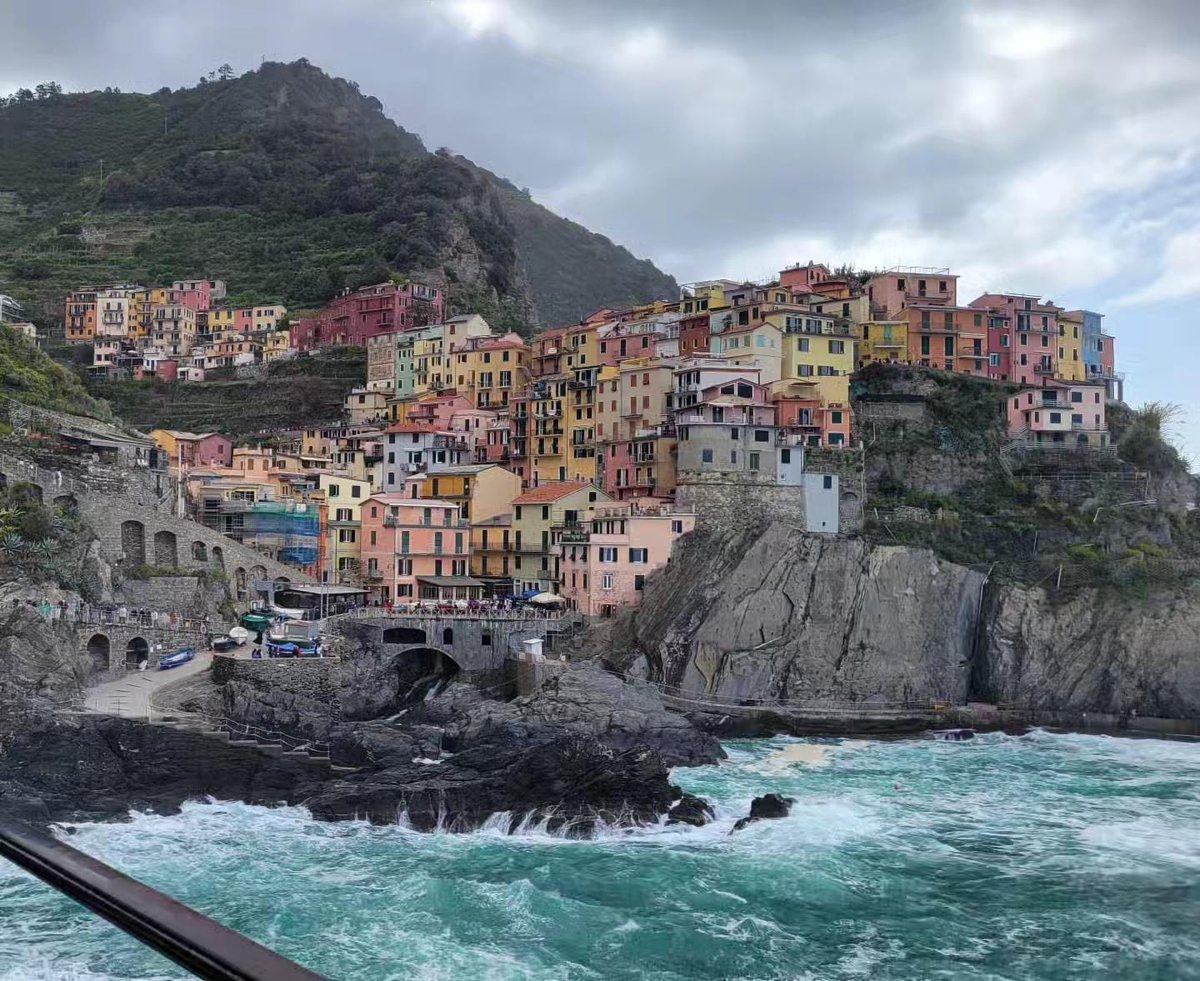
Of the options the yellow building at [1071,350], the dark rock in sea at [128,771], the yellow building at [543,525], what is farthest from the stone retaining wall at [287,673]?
the yellow building at [1071,350]

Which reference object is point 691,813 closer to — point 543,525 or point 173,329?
point 543,525

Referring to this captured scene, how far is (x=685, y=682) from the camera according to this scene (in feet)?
142

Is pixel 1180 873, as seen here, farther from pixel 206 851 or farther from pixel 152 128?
pixel 152 128

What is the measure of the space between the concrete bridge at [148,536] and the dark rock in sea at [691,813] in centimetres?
2482

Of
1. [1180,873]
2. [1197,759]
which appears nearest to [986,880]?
[1180,873]

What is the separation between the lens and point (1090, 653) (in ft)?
145

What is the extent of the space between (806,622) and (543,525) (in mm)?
14059

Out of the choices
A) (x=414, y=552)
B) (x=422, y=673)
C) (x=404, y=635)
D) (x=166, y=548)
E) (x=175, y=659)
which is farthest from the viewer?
(x=414, y=552)

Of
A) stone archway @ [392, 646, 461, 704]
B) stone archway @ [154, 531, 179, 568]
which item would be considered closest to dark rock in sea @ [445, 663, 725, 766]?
stone archway @ [392, 646, 461, 704]

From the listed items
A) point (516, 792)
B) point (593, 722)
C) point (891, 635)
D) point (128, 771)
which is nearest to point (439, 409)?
point (891, 635)

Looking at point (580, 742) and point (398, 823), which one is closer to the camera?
point (398, 823)

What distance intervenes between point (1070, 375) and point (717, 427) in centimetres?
2479

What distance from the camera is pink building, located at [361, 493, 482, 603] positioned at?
53.2 m

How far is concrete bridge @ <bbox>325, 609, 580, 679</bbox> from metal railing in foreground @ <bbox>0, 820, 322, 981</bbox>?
41.9 metres
